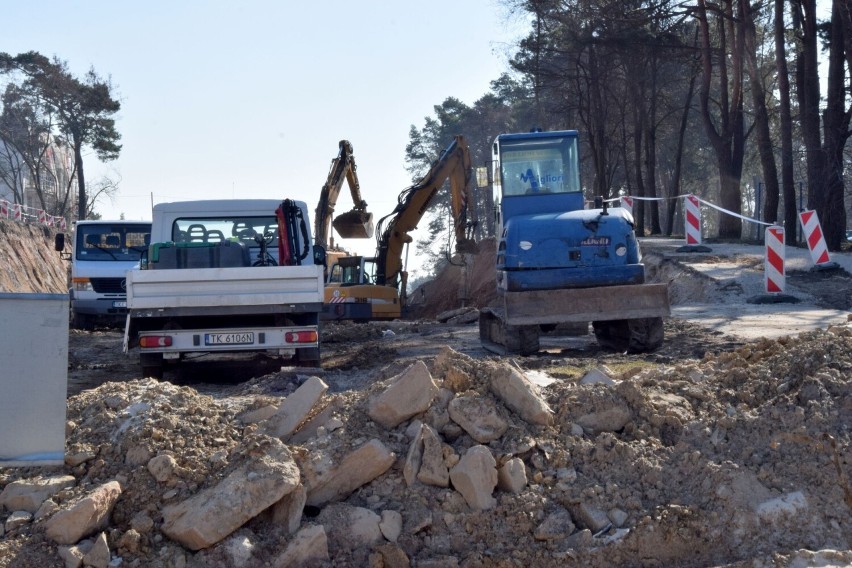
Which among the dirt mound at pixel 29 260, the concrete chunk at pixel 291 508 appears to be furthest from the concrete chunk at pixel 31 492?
the dirt mound at pixel 29 260

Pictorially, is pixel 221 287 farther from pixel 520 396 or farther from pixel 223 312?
pixel 520 396

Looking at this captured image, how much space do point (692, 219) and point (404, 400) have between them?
19345mm

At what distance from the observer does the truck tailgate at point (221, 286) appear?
10.9m

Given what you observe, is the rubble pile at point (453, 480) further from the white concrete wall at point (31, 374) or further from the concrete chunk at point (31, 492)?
the white concrete wall at point (31, 374)

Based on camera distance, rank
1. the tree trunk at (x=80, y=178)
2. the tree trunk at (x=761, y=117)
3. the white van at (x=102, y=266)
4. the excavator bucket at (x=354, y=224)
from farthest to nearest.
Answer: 1. the tree trunk at (x=80, y=178)
2. the tree trunk at (x=761, y=117)
3. the excavator bucket at (x=354, y=224)
4. the white van at (x=102, y=266)

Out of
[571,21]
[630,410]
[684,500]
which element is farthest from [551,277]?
[571,21]

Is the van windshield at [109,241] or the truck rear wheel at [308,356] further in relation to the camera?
the van windshield at [109,241]

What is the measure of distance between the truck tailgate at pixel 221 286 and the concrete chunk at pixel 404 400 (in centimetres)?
436

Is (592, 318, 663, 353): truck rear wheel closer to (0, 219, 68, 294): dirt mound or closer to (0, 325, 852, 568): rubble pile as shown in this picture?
(0, 325, 852, 568): rubble pile

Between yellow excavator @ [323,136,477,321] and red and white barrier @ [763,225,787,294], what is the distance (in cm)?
548

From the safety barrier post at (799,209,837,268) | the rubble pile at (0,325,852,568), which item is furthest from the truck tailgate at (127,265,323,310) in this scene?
the safety barrier post at (799,209,837,268)

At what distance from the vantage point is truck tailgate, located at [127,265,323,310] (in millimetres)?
10859

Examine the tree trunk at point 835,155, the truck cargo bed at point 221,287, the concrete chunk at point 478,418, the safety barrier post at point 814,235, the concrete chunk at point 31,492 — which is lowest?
the concrete chunk at point 31,492

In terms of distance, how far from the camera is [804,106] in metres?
25.6
